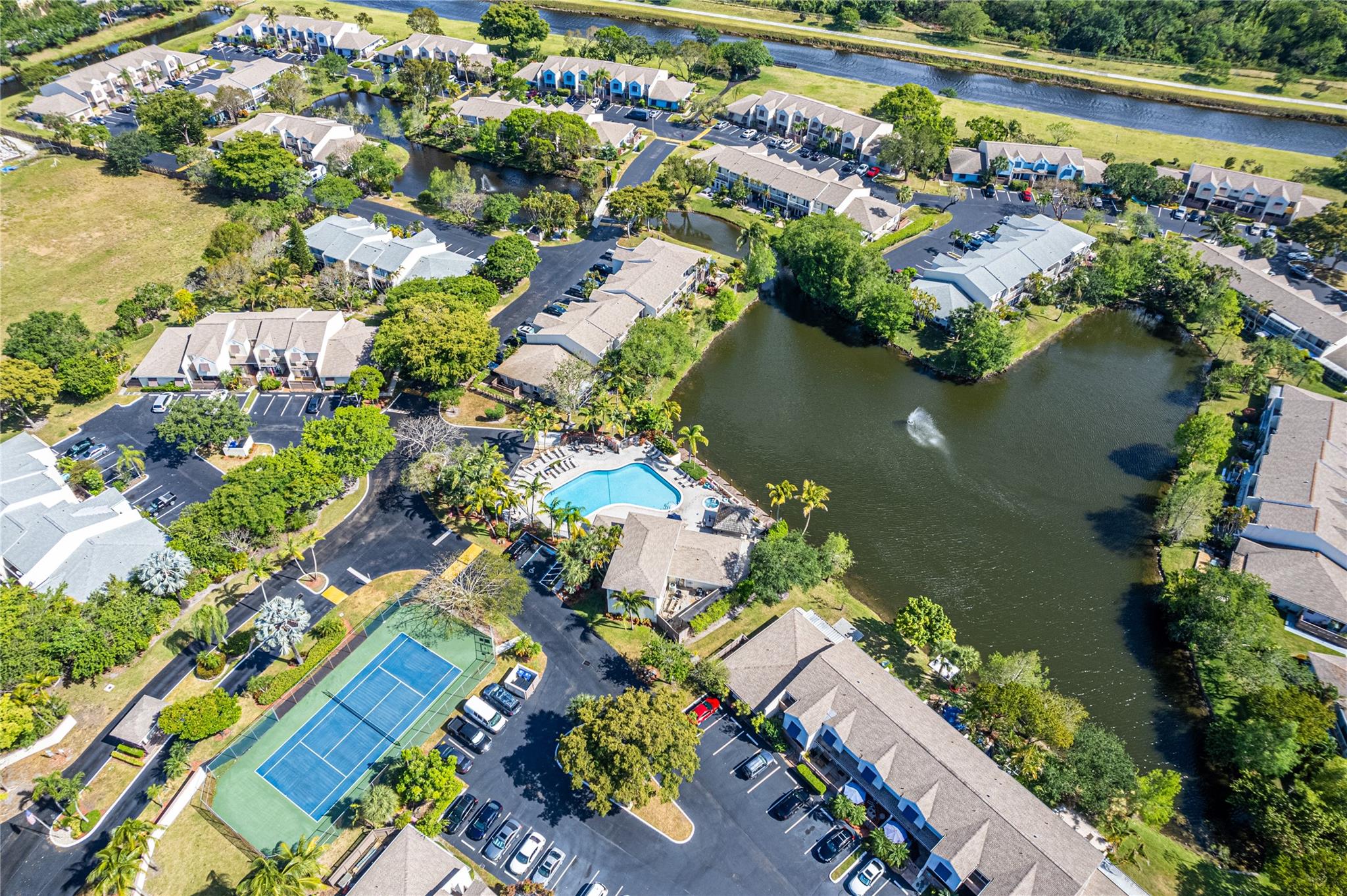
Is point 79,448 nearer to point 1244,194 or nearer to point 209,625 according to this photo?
point 209,625

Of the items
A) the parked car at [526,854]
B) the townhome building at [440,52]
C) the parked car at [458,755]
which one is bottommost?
the parked car at [526,854]

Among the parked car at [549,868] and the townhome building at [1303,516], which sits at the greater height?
the townhome building at [1303,516]

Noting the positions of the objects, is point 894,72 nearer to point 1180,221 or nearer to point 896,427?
point 1180,221

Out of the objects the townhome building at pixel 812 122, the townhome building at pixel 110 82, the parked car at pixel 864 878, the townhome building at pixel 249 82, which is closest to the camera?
the parked car at pixel 864 878

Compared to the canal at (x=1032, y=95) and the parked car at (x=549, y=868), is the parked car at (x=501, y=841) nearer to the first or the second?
the parked car at (x=549, y=868)

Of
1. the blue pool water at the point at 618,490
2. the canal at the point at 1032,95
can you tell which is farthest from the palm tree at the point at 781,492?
Answer: the canal at the point at 1032,95

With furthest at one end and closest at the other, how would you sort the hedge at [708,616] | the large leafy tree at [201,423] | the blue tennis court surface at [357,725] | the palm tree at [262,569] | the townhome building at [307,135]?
the townhome building at [307,135], the large leafy tree at [201,423], the palm tree at [262,569], the hedge at [708,616], the blue tennis court surface at [357,725]
